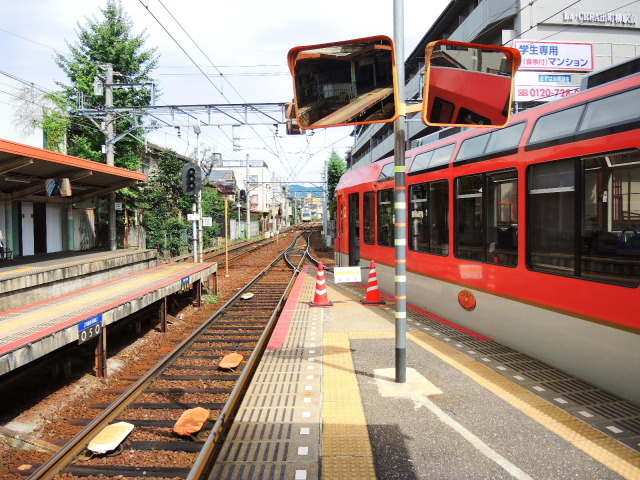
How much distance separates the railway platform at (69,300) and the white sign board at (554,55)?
1203 centimetres

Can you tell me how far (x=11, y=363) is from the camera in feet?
15.3

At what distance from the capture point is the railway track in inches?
161

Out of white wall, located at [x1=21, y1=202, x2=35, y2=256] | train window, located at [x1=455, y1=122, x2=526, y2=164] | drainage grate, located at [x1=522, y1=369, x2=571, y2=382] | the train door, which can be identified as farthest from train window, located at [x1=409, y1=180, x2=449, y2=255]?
white wall, located at [x1=21, y1=202, x2=35, y2=256]

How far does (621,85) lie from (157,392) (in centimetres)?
645

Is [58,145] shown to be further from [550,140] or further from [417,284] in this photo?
[550,140]

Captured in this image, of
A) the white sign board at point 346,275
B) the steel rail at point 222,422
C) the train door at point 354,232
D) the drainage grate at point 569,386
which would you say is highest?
the train door at point 354,232

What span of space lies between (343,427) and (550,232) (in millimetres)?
3380

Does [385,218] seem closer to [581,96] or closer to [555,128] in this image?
[555,128]

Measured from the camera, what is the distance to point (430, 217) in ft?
27.9

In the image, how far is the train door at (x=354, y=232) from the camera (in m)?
13.6

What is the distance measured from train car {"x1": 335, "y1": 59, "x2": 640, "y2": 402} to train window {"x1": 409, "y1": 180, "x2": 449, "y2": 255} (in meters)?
0.04

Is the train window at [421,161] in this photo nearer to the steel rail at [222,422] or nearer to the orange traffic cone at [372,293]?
the orange traffic cone at [372,293]

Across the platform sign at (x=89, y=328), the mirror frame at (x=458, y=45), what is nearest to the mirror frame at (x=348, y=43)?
the mirror frame at (x=458, y=45)

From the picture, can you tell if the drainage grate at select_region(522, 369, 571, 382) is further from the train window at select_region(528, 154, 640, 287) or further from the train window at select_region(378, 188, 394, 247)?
the train window at select_region(378, 188, 394, 247)
